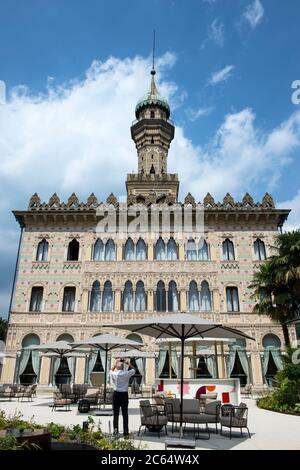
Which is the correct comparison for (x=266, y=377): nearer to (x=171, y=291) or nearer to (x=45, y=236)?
(x=171, y=291)

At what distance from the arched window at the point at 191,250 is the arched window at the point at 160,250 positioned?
1.77 m

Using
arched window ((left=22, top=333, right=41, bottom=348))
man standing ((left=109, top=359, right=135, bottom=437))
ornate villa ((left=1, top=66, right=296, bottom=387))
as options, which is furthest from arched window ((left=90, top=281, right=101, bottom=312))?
man standing ((left=109, top=359, right=135, bottom=437))

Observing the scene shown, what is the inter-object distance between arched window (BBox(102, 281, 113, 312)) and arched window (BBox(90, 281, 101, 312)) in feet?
1.15

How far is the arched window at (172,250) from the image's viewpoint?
26.2 m

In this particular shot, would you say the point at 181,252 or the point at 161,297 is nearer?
the point at 161,297

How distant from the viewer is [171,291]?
25.3m

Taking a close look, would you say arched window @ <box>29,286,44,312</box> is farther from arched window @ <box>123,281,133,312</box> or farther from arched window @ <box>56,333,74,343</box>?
arched window @ <box>123,281,133,312</box>

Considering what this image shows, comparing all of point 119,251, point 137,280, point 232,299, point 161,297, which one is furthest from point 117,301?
point 232,299

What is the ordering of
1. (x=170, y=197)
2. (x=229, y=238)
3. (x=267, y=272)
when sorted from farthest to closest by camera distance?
(x=170, y=197) → (x=229, y=238) → (x=267, y=272)

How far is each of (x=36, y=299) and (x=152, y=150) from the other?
57.1 ft

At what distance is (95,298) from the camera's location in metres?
25.3

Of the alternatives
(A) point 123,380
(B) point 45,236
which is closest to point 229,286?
(B) point 45,236

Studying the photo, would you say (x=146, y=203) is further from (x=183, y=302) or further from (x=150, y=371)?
(x=150, y=371)

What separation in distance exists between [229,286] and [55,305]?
12.3 m
